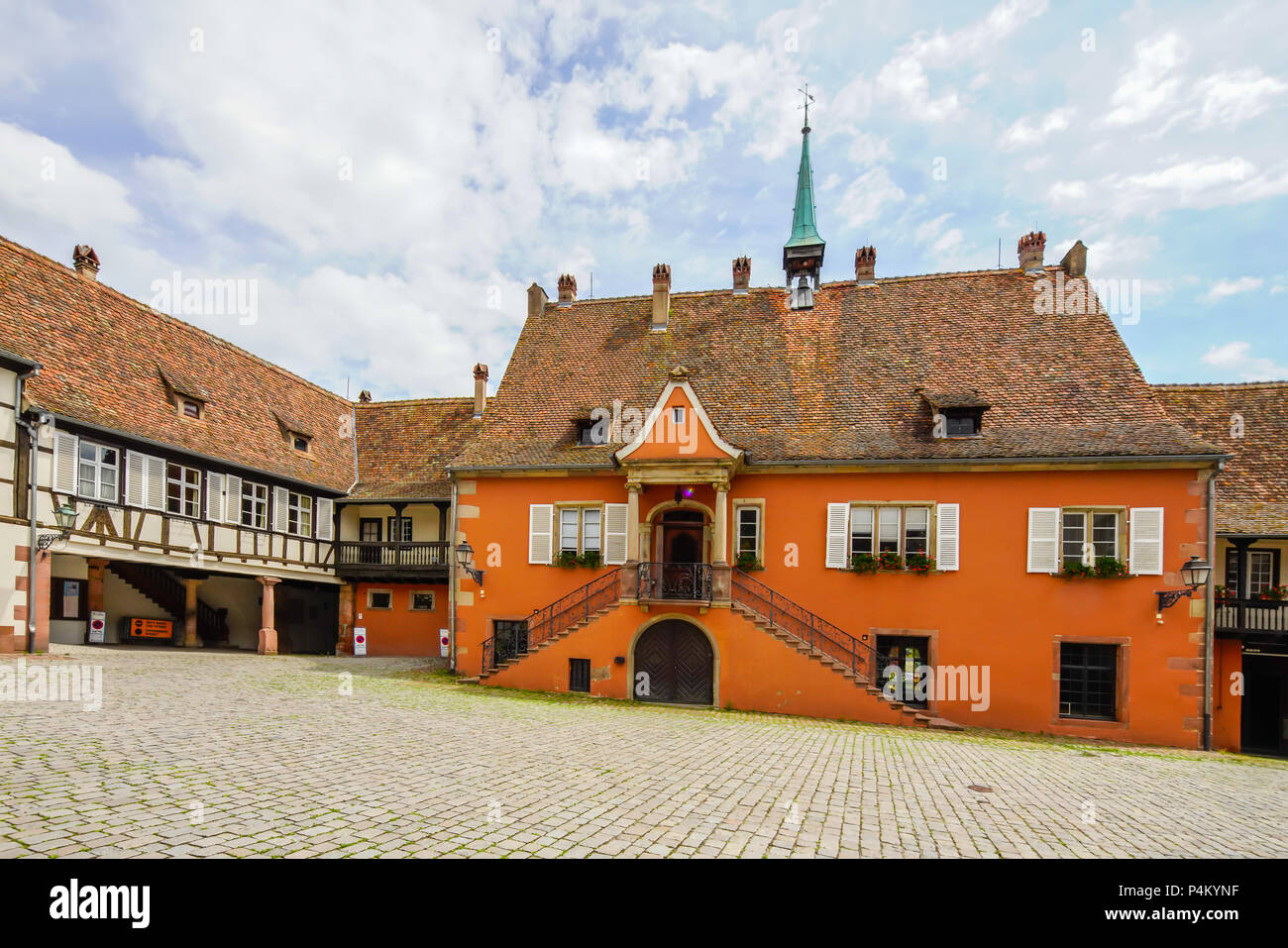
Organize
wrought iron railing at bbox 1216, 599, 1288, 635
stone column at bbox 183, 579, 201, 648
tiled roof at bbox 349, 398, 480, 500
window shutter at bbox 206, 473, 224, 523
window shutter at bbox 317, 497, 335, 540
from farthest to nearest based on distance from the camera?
1. tiled roof at bbox 349, 398, 480, 500
2. window shutter at bbox 317, 497, 335, 540
3. stone column at bbox 183, 579, 201, 648
4. window shutter at bbox 206, 473, 224, 523
5. wrought iron railing at bbox 1216, 599, 1288, 635

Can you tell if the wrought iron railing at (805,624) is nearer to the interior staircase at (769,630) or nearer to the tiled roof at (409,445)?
the interior staircase at (769,630)

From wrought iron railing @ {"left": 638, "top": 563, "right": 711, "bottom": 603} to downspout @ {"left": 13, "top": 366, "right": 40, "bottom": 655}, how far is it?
45.4ft

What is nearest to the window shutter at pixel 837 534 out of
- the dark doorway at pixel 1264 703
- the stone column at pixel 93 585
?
the dark doorway at pixel 1264 703

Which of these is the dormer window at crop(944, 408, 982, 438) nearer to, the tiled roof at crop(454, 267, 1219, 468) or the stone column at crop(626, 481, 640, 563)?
the tiled roof at crop(454, 267, 1219, 468)

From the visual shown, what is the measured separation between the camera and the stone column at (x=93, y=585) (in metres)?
19.4

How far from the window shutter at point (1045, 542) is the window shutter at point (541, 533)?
12.4m

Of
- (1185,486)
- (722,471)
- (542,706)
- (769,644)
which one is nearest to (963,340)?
(1185,486)

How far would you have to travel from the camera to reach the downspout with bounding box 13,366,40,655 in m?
15.0

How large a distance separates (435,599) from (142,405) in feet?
35.6

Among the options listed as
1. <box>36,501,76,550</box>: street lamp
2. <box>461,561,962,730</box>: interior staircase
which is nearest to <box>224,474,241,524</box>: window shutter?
<box>36,501,76,550</box>: street lamp

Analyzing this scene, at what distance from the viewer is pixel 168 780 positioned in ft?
22.7

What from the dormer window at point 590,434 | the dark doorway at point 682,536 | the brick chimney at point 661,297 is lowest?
the dark doorway at point 682,536

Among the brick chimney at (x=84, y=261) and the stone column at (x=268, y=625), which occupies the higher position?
the brick chimney at (x=84, y=261)

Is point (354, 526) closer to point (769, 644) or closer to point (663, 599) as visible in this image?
point (663, 599)
